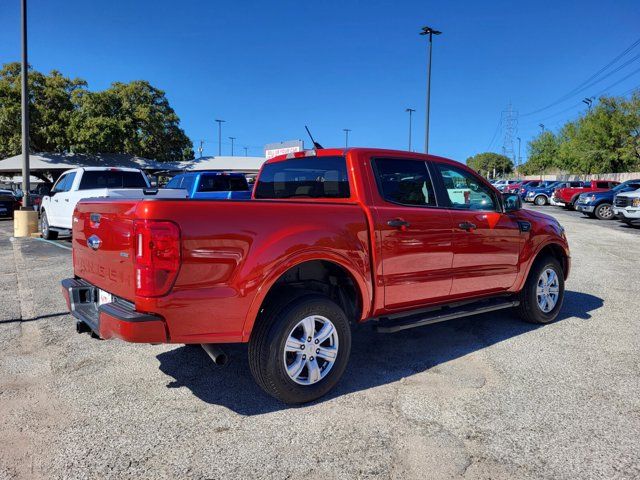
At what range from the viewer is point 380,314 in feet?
13.3

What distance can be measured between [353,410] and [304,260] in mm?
1099

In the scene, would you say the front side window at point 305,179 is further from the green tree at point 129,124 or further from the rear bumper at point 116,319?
the green tree at point 129,124

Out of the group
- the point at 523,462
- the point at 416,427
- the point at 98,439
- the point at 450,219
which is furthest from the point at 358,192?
the point at 98,439

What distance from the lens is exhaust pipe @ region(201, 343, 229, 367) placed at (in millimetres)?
3211

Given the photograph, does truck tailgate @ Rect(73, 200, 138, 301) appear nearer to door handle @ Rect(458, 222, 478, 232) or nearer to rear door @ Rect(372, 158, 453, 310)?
rear door @ Rect(372, 158, 453, 310)

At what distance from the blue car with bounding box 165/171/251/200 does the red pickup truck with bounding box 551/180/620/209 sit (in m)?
20.3

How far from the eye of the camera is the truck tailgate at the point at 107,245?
3106mm

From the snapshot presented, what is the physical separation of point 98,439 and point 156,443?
37 cm

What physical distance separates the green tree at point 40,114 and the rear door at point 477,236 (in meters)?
36.4

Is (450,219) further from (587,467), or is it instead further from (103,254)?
(103,254)

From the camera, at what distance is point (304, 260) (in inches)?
135

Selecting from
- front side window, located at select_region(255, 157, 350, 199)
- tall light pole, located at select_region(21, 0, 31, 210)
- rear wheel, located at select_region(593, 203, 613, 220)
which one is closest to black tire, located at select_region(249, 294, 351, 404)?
front side window, located at select_region(255, 157, 350, 199)

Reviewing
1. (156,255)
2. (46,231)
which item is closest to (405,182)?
(156,255)

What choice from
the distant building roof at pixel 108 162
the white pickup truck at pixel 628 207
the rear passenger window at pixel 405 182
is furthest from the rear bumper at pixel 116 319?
the distant building roof at pixel 108 162
